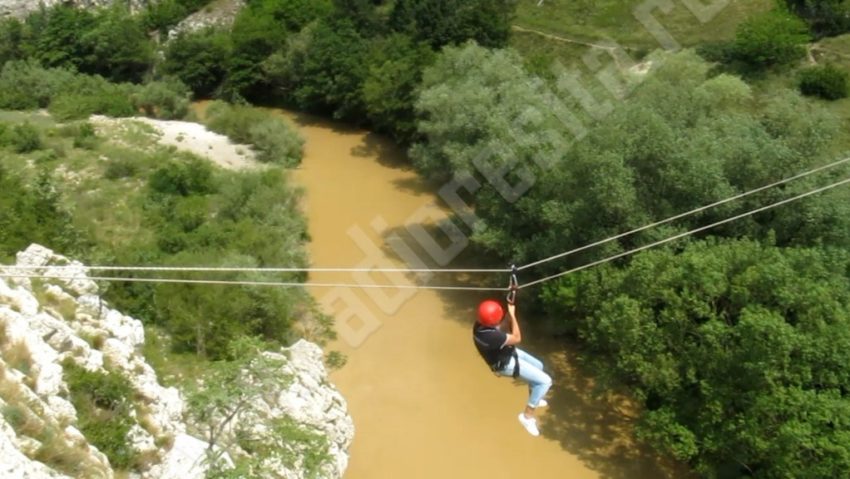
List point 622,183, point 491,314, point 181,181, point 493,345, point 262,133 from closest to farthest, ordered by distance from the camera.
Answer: point 491,314
point 493,345
point 622,183
point 181,181
point 262,133

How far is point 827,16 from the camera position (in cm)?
2931

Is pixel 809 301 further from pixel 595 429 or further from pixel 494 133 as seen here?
pixel 494 133

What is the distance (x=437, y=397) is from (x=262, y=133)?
13.9 m

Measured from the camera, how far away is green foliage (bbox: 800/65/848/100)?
25297 millimetres

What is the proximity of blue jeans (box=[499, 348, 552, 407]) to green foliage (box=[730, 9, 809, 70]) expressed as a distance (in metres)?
21.4

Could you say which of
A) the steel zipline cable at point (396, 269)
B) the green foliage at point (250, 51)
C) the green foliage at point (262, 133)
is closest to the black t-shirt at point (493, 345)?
the steel zipline cable at point (396, 269)

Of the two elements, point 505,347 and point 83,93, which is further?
point 83,93

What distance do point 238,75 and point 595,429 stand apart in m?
22.7

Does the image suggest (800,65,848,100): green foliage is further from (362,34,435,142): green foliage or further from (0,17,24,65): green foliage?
(0,17,24,65): green foliage

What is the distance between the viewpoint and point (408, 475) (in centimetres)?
1600

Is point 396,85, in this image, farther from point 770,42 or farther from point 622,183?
point 622,183

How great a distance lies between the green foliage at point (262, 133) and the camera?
2819 centimetres

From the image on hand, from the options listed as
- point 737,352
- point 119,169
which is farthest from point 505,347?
point 119,169

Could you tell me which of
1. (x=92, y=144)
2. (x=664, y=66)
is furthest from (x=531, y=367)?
(x=92, y=144)
